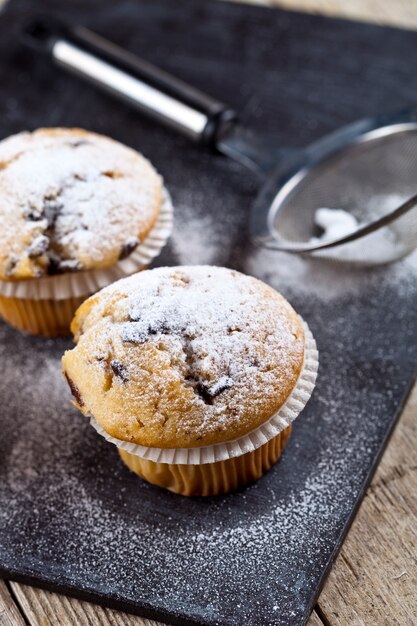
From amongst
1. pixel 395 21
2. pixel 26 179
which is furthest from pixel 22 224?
pixel 395 21

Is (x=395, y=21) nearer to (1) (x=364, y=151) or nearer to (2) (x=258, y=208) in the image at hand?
(1) (x=364, y=151)

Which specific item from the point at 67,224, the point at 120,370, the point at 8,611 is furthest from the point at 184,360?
the point at 8,611

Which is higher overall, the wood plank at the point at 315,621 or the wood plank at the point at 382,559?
the wood plank at the point at 382,559

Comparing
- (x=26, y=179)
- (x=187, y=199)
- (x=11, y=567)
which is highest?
(x=26, y=179)

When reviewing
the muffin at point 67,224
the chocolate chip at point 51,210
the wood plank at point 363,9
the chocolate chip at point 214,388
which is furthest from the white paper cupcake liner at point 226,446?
the wood plank at point 363,9

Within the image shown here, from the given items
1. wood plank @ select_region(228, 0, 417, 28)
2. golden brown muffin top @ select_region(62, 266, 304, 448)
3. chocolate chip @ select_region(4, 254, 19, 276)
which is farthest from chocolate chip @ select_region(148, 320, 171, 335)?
wood plank @ select_region(228, 0, 417, 28)

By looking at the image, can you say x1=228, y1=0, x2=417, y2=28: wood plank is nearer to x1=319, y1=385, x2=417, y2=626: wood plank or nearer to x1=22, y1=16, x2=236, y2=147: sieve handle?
x1=22, y1=16, x2=236, y2=147: sieve handle

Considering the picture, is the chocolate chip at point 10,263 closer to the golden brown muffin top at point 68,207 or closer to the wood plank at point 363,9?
the golden brown muffin top at point 68,207

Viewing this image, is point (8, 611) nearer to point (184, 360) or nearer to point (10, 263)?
point (184, 360)
